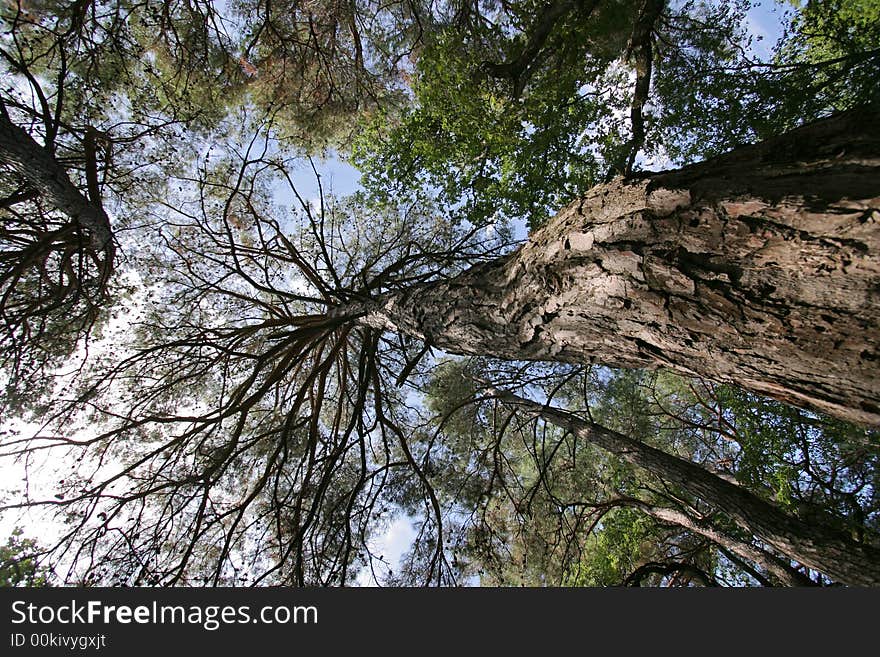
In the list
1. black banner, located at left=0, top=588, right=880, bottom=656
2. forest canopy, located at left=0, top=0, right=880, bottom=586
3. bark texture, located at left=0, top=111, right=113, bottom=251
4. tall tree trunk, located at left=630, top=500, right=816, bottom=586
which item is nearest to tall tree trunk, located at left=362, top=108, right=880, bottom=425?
forest canopy, located at left=0, top=0, right=880, bottom=586

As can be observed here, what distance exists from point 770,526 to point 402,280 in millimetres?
3979

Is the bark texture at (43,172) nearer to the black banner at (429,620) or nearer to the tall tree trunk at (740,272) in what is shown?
the black banner at (429,620)

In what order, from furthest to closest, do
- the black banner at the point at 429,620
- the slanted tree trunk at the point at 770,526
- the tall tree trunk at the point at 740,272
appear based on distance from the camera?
the slanted tree trunk at the point at 770,526
the black banner at the point at 429,620
the tall tree trunk at the point at 740,272

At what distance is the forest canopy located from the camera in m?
2.51

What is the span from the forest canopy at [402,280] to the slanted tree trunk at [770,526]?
2 centimetres

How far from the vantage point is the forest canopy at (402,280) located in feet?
8.23

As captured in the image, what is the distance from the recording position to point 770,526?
2832mm

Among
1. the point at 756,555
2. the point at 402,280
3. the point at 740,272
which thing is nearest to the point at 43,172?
the point at 402,280

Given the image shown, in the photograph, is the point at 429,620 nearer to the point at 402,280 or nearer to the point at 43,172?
the point at 402,280

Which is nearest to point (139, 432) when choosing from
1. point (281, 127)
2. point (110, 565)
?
point (110, 565)

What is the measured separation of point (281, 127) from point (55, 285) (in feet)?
11.8

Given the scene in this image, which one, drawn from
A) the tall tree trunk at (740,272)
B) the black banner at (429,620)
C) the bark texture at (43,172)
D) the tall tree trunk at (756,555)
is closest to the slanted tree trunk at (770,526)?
the tall tree trunk at (756,555)

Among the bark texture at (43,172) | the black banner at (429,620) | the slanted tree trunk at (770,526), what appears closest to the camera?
the black banner at (429,620)

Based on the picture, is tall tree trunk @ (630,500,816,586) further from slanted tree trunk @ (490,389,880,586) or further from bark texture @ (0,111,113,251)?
bark texture @ (0,111,113,251)
